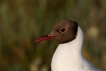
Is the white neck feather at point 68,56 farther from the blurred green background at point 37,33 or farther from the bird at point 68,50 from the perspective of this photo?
the blurred green background at point 37,33

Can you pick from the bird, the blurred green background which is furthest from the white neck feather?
the blurred green background

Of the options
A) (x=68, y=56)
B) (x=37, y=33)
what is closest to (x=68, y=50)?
(x=68, y=56)

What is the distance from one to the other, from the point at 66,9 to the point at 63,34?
3.75 ft

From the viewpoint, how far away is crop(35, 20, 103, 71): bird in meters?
3.20

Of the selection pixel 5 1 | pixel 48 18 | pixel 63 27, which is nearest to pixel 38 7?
pixel 48 18

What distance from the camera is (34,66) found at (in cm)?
397

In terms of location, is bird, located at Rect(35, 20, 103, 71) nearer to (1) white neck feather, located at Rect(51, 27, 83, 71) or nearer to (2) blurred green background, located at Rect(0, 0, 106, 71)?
(1) white neck feather, located at Rect(51, 27, 83, 71)

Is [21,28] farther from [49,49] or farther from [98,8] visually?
[98,8]

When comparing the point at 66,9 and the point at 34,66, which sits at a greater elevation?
the point at 66,9

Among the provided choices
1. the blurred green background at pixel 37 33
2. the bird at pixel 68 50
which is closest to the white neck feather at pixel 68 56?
the bird at pixel 68 50

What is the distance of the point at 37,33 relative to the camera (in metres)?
4.06

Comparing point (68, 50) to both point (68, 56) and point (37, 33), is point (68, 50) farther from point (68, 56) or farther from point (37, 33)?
point (37, 33)

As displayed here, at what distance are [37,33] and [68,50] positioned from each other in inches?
34.2

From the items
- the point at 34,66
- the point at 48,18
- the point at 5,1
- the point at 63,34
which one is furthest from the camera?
the point at 5,1
